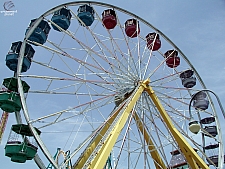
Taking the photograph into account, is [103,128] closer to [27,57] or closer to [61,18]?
[27,57]

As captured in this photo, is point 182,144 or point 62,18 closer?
point 182,144

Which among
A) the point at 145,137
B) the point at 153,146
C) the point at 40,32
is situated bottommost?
the point at 153,146

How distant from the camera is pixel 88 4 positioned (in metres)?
15.4

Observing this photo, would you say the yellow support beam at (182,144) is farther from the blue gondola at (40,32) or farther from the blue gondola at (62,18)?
the blue gondola at (40,32)

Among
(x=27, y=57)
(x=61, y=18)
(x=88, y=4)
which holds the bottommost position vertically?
(x=27, y=57)

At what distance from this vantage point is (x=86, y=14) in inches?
599

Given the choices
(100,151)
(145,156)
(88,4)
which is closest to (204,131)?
(145,156)

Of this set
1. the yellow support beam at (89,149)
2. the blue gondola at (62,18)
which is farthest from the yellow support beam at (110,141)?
the blue gondola at (62,18)

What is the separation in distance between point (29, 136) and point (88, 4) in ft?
25.8

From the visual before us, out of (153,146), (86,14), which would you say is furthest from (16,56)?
(153,146)

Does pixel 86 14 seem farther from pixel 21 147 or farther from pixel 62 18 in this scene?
pixel 21 147

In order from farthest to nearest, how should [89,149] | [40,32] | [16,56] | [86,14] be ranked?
[86,14] → [40,32] → [16,56] → [89,149]

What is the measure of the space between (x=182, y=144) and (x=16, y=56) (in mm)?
8954

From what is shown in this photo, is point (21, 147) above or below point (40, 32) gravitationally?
below
